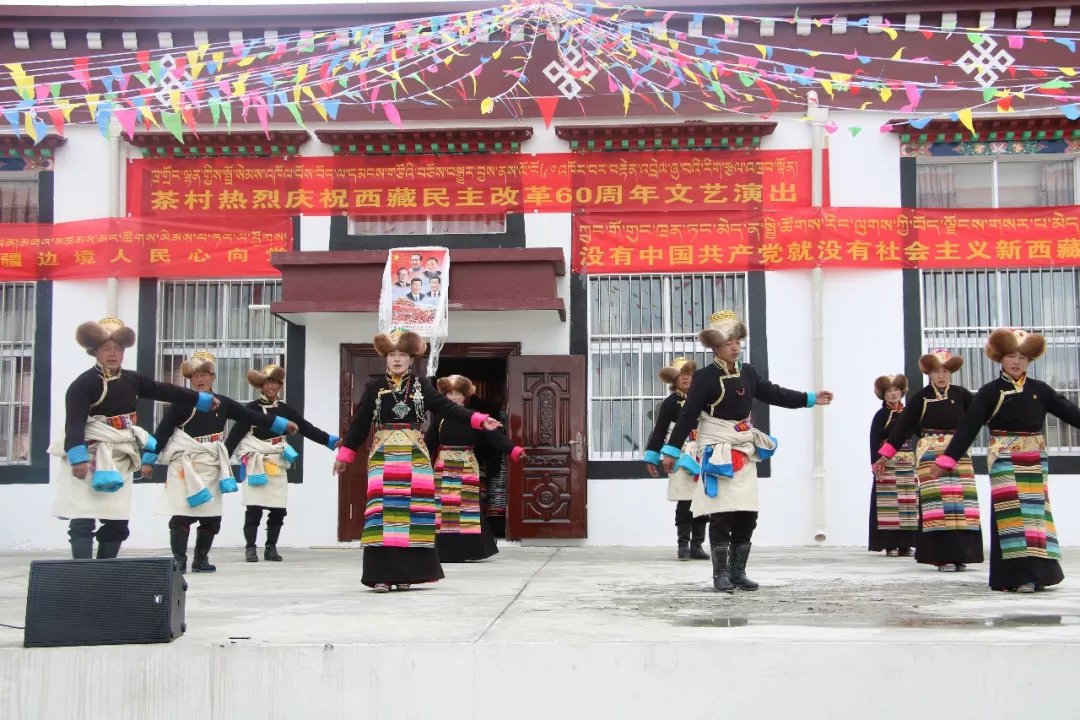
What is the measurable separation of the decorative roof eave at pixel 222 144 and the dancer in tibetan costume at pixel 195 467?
405 cm

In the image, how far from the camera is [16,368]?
13.0m

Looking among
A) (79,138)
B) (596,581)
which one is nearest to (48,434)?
(79,138)

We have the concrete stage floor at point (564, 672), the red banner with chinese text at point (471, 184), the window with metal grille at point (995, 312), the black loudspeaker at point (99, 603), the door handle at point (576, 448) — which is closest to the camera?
the concrete stage floor at point (564, 672)

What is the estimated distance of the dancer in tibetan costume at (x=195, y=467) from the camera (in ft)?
30.4

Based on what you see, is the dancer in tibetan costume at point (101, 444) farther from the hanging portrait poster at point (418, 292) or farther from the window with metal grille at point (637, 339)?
the window with metal grille at point (637, 339)

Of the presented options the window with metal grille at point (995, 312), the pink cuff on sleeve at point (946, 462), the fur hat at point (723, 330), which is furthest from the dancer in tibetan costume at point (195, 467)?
the window with metal grille at point (995, 312)

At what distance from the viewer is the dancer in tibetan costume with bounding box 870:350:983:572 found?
355 inches

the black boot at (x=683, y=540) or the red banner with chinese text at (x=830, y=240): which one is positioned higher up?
the red banner with chinese text at (x=830, y=240)

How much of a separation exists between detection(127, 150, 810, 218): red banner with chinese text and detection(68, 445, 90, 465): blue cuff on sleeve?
5.85 metres

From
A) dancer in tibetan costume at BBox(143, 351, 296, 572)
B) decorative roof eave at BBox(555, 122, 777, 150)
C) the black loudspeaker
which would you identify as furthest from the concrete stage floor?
decorative roof eave at BBox(555, 122, 777, 150)

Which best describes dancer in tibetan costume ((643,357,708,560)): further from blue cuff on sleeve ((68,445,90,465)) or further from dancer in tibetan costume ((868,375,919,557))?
blue cuff on sleeve ((68,445,90,465))

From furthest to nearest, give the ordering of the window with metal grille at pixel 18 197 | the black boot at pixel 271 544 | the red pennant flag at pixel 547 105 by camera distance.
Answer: the window with metal grille at pixel 18 197 < the red pennant flag at pixel 547 105 < the black boot at pixel 271 544

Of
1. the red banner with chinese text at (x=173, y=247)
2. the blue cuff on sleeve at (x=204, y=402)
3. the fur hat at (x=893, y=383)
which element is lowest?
the blue cuff on sleeve at (x=204, y=402)

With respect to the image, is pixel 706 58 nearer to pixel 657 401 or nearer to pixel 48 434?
pixel 657 401
